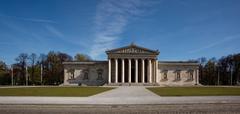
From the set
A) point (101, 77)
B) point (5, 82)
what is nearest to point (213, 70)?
point (101, 77)

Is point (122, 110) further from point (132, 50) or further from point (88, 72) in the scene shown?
point (88, 72)

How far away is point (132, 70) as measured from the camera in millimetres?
83812

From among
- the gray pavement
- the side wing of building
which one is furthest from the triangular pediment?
the gray pavement

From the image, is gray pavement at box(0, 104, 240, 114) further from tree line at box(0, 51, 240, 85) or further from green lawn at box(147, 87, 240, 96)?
tree line at box(0, 51, 240, 85)

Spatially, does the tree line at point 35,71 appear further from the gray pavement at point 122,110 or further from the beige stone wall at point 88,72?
the gray pavement at point 122,110

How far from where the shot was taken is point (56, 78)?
96.7 meters

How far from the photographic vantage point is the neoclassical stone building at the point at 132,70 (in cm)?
7938

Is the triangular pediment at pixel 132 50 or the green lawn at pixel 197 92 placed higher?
the triangular pediment at pixel 132 50

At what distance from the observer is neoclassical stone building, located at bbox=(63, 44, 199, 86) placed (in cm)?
7938

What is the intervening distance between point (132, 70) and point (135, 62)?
4.89 m

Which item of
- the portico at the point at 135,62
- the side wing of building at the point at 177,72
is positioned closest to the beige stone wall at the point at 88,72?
the portico at the point at 135,62

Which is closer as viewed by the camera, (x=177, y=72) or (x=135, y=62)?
(x=135, y=62)

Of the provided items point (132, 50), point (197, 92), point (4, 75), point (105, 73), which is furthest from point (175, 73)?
point (4, 75)

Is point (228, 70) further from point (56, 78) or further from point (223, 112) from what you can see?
point (223, 112)
